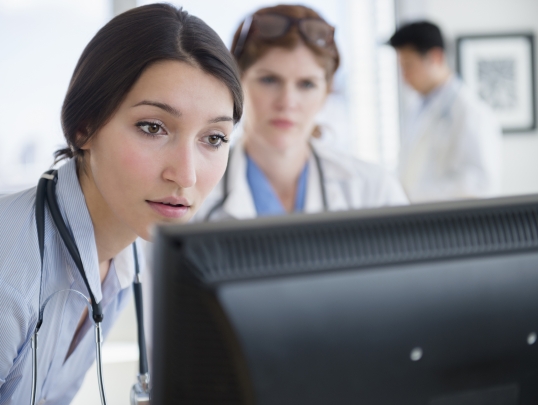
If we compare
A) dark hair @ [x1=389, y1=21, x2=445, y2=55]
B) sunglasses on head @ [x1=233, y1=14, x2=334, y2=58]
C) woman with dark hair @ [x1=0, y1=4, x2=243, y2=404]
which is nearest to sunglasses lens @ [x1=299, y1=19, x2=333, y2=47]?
sunglasses on head @ [x1=233, y1=14, x2=334, y2=58]

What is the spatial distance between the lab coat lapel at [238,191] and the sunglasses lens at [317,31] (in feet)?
1.30

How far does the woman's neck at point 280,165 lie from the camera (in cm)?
176

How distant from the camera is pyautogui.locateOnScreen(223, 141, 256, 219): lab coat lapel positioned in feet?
5.39

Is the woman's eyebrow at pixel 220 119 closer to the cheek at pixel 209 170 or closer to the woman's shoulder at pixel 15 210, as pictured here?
the cheek at pixel 209 170

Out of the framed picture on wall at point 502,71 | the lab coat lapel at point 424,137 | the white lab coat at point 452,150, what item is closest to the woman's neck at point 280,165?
the white lab coat at point 452,150

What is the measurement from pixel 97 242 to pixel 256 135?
31.7 inches

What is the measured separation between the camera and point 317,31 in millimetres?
1680

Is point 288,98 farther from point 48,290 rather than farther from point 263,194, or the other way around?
point 48,290

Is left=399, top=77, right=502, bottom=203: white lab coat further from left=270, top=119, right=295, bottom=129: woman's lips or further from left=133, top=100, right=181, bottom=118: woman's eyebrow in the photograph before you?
left=133, top=100, right=181, bottom=118: woman's eyebrow

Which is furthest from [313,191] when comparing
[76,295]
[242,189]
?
[76,295]

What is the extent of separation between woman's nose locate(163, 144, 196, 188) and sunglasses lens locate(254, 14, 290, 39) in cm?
87

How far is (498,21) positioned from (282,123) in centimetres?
266

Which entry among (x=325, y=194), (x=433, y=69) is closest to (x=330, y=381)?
(x=325, y=194)

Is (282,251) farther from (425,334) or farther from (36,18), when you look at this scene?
(36,18)
